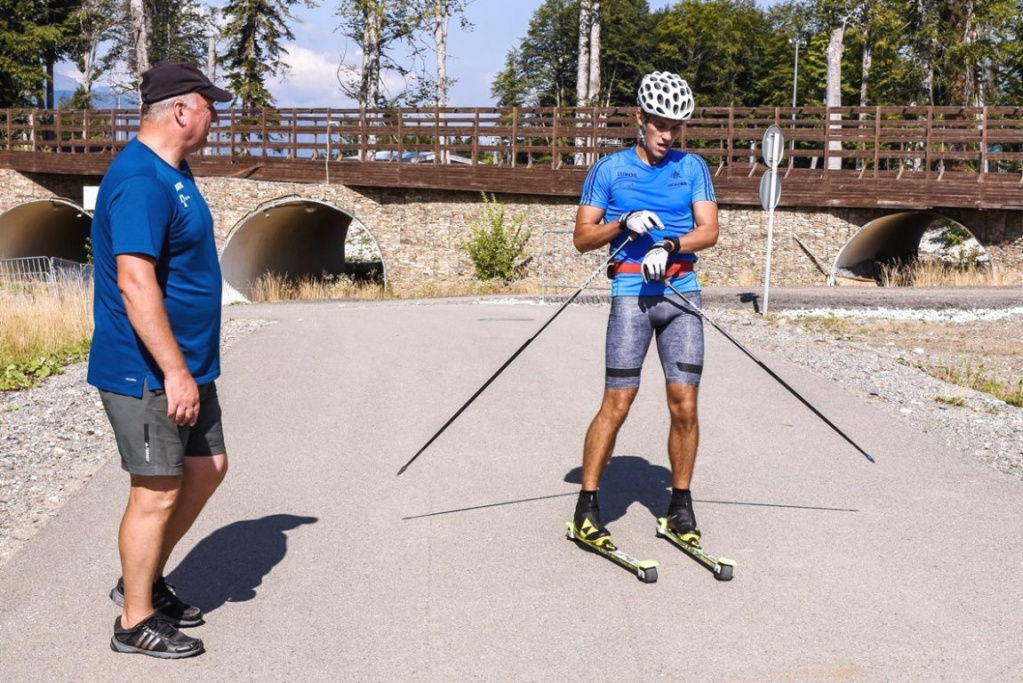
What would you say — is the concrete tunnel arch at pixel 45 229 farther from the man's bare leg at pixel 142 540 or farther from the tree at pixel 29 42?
the man's bare leg at pixel 142 540

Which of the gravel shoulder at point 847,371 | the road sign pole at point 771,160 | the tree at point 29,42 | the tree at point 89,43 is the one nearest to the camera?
the gravel shoulder at point 847,371

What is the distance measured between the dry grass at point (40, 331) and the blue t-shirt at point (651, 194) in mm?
8057

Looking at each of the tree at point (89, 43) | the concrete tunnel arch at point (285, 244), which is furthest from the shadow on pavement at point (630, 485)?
the tree at point (89, 43)

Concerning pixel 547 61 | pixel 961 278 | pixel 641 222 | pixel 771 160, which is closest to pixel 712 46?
pixel 547 61

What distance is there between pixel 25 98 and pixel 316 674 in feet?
190

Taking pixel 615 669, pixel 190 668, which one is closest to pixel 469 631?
pixel 615 669

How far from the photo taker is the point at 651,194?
5.63 metres

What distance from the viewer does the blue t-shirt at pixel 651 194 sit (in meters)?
5.63

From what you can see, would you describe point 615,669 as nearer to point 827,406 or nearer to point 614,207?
point 614,207

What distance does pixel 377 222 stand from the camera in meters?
32.8

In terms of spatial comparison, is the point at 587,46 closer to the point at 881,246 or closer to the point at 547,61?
the point at 881,246

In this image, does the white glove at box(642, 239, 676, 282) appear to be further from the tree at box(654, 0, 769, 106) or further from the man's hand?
the tree at box(654, 0, 769, 106)

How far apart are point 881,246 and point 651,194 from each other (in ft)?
95.2

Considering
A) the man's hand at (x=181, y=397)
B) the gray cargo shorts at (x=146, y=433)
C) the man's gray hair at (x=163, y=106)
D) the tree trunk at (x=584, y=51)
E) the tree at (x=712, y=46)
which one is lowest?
the gray cargo shorts at (x=146, y=433)
